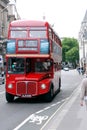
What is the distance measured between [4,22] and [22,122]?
80192 millimetres

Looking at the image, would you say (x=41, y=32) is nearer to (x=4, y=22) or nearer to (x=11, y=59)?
(x=11, y=59)

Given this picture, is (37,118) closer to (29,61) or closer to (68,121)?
(68,121)

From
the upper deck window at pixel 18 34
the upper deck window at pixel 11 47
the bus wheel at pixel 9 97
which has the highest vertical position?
the upper deck window at pixel 18 34

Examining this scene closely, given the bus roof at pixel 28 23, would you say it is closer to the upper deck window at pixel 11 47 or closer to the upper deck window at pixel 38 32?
the upper deck window at pixel 38 32

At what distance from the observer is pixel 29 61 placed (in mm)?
25938

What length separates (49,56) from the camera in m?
25.5

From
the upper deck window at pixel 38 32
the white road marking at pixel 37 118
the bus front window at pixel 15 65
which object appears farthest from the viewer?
the upper deck window at pixel 38 32

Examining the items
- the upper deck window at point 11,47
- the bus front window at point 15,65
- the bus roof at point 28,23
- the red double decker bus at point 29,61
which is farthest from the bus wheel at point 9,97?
the bus roof at point 28,23

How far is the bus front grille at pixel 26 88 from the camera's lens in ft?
81.5

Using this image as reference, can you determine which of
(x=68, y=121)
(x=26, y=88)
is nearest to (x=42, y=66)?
(x=26, y=88)

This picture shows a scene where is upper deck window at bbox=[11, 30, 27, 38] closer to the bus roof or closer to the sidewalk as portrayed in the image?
the bus roof

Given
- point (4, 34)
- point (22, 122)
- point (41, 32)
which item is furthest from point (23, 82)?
point (4, 34)

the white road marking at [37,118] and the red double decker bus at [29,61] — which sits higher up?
the red double decker bus at [29,61]

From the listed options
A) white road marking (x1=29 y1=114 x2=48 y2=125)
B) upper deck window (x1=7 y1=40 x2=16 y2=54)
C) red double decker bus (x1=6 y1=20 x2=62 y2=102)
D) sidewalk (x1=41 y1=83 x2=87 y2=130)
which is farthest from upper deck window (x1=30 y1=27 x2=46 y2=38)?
sidewalk (x1=41 y1=83 x2=87 y2=130)
